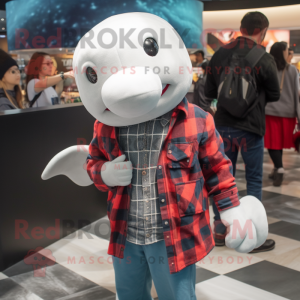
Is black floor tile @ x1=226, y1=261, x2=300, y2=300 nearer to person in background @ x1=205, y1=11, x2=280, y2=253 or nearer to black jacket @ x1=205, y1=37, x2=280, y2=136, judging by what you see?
person in background @ x1=205, y1=11, x2=280, y2=253

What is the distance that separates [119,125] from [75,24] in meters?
0.35

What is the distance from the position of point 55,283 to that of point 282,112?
9.18ft

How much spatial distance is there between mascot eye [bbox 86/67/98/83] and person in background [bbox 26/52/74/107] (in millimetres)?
1788

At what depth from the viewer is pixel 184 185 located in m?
1.25

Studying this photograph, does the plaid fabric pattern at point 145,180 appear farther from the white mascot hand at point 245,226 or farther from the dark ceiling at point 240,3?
the dark ceiling at point 240,3

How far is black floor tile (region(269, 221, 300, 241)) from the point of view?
2.60m

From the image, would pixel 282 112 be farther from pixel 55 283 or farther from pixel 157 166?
pixel 157 166

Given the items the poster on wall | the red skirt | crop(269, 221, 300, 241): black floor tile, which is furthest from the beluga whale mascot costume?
the poster on wall

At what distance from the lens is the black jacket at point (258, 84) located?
2205mm

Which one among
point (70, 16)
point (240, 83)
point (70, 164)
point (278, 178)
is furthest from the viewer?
point (278, 178)

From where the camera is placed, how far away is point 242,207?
1334 millimetres

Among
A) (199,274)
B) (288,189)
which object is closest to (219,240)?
(199,274)

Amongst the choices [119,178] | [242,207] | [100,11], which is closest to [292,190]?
[242,207]

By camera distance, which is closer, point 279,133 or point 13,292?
point 13,292
